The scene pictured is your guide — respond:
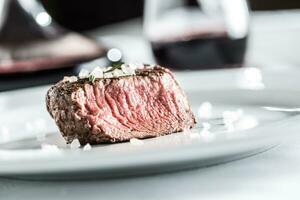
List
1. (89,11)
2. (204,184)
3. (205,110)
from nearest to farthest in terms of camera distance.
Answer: (204,184)
(205,110)
(89,11)

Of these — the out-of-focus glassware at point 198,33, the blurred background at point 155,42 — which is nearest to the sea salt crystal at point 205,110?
the blurred background at point 155,42

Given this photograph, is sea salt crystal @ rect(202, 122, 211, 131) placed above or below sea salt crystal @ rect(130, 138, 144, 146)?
above

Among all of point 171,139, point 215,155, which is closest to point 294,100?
point 171,139

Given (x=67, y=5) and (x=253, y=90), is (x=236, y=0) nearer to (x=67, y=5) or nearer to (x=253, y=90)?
(x=253, y=90)

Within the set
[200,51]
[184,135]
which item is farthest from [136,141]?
[200,51]

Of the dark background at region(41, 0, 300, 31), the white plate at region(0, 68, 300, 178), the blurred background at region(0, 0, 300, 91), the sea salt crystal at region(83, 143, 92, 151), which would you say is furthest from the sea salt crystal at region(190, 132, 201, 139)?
the dark background at region(41, 0, 300, 31)

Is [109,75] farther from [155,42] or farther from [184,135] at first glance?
[155,42]

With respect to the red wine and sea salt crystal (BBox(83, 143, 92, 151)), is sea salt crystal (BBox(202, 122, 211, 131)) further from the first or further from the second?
the red wine
